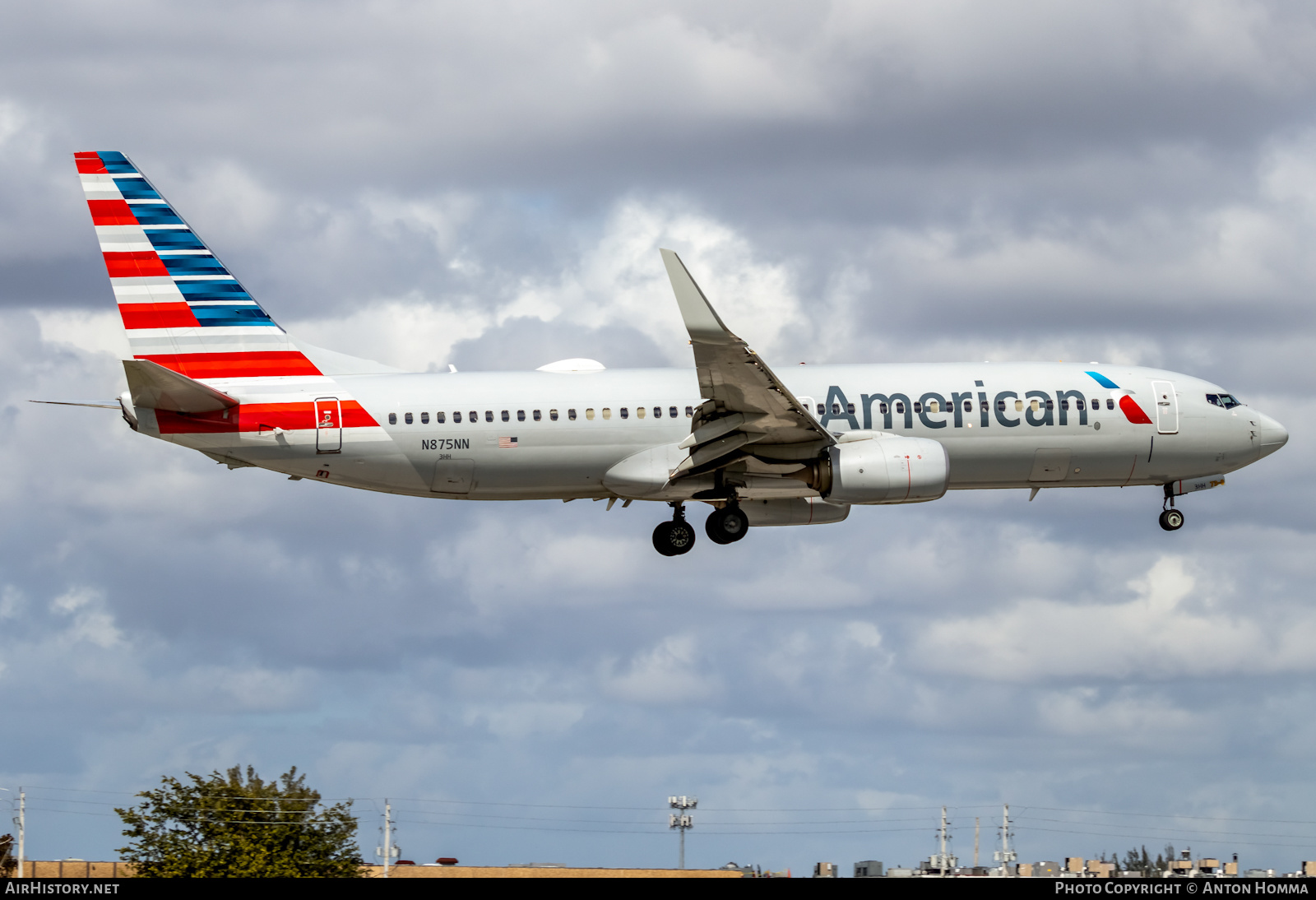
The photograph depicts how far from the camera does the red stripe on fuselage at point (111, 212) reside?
57.3 meters

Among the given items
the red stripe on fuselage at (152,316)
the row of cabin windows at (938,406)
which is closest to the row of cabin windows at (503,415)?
the row of cabin windows at (938,406)

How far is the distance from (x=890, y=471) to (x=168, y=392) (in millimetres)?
21248

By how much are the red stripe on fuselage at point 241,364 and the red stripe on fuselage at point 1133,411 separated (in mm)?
25636

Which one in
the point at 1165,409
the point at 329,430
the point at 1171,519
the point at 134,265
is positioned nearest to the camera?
the point at 329,430

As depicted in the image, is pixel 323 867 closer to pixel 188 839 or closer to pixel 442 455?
pixel 188 839

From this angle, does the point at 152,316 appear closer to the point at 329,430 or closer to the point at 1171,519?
the point at 329,430

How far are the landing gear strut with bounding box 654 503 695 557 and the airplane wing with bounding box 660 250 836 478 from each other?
3053mm

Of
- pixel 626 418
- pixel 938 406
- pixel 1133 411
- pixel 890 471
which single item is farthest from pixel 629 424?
pixel 1133 411

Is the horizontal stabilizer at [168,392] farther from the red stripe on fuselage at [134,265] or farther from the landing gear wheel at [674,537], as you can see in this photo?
the landing gear wheel at [674,537]

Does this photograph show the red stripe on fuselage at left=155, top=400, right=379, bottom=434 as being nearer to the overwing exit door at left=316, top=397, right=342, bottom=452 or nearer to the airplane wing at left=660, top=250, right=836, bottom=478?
the overwing exit door at left=316, top=397, right=342, bottom=452

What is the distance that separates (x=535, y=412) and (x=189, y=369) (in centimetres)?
1121

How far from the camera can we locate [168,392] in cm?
5141

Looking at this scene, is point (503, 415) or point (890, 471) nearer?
point (890, 471)
